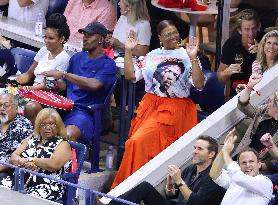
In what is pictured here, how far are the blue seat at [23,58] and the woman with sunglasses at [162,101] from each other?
182 centimetres

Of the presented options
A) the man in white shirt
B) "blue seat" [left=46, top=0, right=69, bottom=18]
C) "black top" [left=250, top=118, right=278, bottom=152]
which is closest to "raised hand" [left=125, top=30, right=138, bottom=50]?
"black top" [left=250, top=118, right=278, bottom=152]

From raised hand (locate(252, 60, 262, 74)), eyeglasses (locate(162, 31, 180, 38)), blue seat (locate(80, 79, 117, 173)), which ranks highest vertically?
eyeglasses (locate(162, 31, 180, 38))

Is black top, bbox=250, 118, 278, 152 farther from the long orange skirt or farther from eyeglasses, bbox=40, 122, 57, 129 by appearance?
eyeglasses, bbox=40, 122, 57, 129

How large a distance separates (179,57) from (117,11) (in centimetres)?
244

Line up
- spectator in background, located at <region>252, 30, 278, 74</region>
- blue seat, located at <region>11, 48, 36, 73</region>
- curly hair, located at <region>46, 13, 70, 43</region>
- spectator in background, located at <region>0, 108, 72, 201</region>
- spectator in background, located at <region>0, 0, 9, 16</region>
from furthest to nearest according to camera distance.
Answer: spectator in background, located at <region>0, 0, 9, 16</region> < blue seat, located at <region>11, 48, 36, 73</region> < curly hair, located at <region>46, 13, 70, 43</region> < spectator in background, located at <region>252, 30, 278, 74</region> < spectator in background, located at <region>0, 108, 72, 201</region>

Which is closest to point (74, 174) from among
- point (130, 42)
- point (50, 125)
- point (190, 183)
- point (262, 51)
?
point (50, 125)

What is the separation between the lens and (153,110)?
1202 cm

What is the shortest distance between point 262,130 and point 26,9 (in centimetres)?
460

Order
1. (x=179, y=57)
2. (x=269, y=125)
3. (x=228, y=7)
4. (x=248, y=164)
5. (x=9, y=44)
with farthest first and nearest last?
(x=9, y=44) → (x=228, y=7) → (x=179, y=57) → (x=269, y=125) → (x=248, y=164)

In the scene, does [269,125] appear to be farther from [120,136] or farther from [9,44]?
[9,44]

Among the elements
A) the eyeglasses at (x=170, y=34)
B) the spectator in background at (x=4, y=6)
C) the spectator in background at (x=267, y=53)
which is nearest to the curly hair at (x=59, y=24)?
the eyeglasses at (x=170, y=34)

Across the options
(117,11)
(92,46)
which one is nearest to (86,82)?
(92,46)

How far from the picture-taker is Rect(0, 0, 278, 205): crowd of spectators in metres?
10.5

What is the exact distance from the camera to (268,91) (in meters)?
11.6
